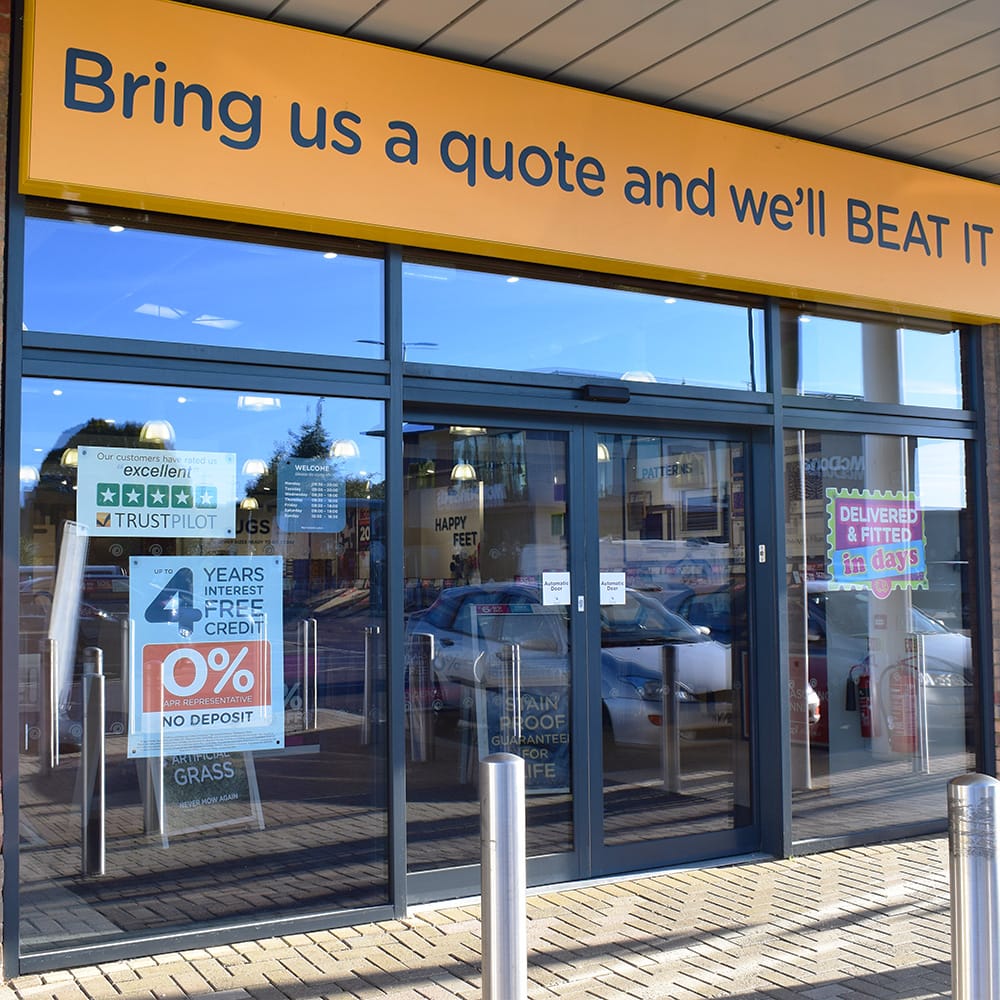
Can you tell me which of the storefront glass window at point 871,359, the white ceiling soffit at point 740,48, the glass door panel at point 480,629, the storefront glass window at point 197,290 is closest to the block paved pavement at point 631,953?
the glass door panel at point 480,629

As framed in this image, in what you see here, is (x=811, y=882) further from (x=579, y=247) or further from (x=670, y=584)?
(x=579, y=247)

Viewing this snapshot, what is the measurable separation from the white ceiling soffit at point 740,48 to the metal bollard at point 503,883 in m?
3.19

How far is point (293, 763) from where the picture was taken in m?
4.89

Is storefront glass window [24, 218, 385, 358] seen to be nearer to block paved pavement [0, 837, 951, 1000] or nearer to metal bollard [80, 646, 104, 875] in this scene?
metal bollard [80, 646, 104, 875]

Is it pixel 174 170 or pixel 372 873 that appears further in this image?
pixel 372 873

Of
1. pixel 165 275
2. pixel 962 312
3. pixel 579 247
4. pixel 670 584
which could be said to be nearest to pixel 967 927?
pixel 670 584

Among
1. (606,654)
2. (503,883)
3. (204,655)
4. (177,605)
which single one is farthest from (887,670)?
(503,883)

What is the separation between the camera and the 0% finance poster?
182 inches

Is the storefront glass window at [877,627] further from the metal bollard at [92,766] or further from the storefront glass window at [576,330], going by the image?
the metal bollard at [92,766]

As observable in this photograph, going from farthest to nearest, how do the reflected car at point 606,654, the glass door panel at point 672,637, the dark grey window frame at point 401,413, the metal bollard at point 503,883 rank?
the glass door panel at point 672,637 → the reflected car at point 606,654 → the dark grey window frame at point 401,413 → the metal bollard at point 503,883

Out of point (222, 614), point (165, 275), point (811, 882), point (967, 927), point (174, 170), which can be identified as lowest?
point (811, 882)

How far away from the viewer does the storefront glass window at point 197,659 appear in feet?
14.5

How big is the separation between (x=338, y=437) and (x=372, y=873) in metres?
1.90

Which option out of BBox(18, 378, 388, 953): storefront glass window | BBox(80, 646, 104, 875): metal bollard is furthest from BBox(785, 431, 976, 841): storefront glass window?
BBox(80, 646, 104, 875): metal bollard
